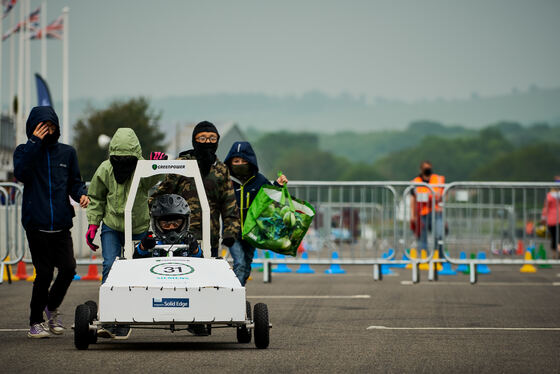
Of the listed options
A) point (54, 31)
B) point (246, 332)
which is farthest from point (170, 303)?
point (54, 31)

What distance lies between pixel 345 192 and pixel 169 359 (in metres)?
12.0

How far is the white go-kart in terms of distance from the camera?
8.90 meters

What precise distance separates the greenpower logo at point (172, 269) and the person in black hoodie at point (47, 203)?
54.7 inches

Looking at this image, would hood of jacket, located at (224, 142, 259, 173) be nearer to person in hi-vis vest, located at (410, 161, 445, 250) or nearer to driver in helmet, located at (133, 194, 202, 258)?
driver in helmet, located at (133, 194, 202, 258)

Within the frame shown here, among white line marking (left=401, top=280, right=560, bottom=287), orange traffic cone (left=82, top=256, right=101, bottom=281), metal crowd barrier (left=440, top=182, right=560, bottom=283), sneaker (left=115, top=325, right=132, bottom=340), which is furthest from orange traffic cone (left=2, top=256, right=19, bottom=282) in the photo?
sneaker (left=115, top=325, right=132, bottom=340)

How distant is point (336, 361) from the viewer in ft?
29.0

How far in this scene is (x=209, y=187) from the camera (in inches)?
441

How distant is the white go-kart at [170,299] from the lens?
8.90 metres

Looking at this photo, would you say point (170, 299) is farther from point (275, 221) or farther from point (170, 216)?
point (275, 221)

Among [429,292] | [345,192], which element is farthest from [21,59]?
[429,292]

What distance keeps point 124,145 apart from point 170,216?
813 millimetres

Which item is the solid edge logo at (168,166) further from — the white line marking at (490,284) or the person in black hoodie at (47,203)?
the white line marking at (490,284)

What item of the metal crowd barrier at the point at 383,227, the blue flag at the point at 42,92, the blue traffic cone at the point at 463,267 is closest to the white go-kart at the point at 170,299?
the metal crowd barrier at the point at 383,227

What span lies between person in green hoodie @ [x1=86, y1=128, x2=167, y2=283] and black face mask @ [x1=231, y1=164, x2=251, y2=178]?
6.20ft
